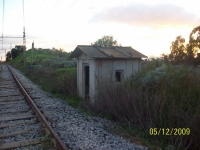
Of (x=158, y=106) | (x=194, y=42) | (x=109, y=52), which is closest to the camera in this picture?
(x=158, y=106)

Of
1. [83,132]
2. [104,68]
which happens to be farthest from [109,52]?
[83,132]

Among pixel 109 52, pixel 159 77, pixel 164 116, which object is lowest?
pixel 164 116

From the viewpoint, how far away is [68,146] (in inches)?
209

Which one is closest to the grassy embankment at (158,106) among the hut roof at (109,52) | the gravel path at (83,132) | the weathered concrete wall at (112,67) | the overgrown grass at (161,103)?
the overgrown grass at (161,103)

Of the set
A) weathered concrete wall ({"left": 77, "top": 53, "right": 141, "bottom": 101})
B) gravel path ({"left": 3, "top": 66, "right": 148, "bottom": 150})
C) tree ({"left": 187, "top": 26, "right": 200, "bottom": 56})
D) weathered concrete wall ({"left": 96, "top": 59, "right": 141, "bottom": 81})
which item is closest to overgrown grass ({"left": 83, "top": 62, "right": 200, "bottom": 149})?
gravel path ({"left": 3, "top": 66, "right": 148, "bottom": 150})

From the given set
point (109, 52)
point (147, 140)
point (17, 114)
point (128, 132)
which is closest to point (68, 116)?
point (17, 114)

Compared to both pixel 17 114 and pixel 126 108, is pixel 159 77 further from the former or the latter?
pixel 17 114

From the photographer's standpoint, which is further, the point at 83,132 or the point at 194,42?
the point at 194,42

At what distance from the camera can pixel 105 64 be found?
1034cm

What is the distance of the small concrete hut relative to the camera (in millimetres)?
10125

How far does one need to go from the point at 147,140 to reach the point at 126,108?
154 centimetres
